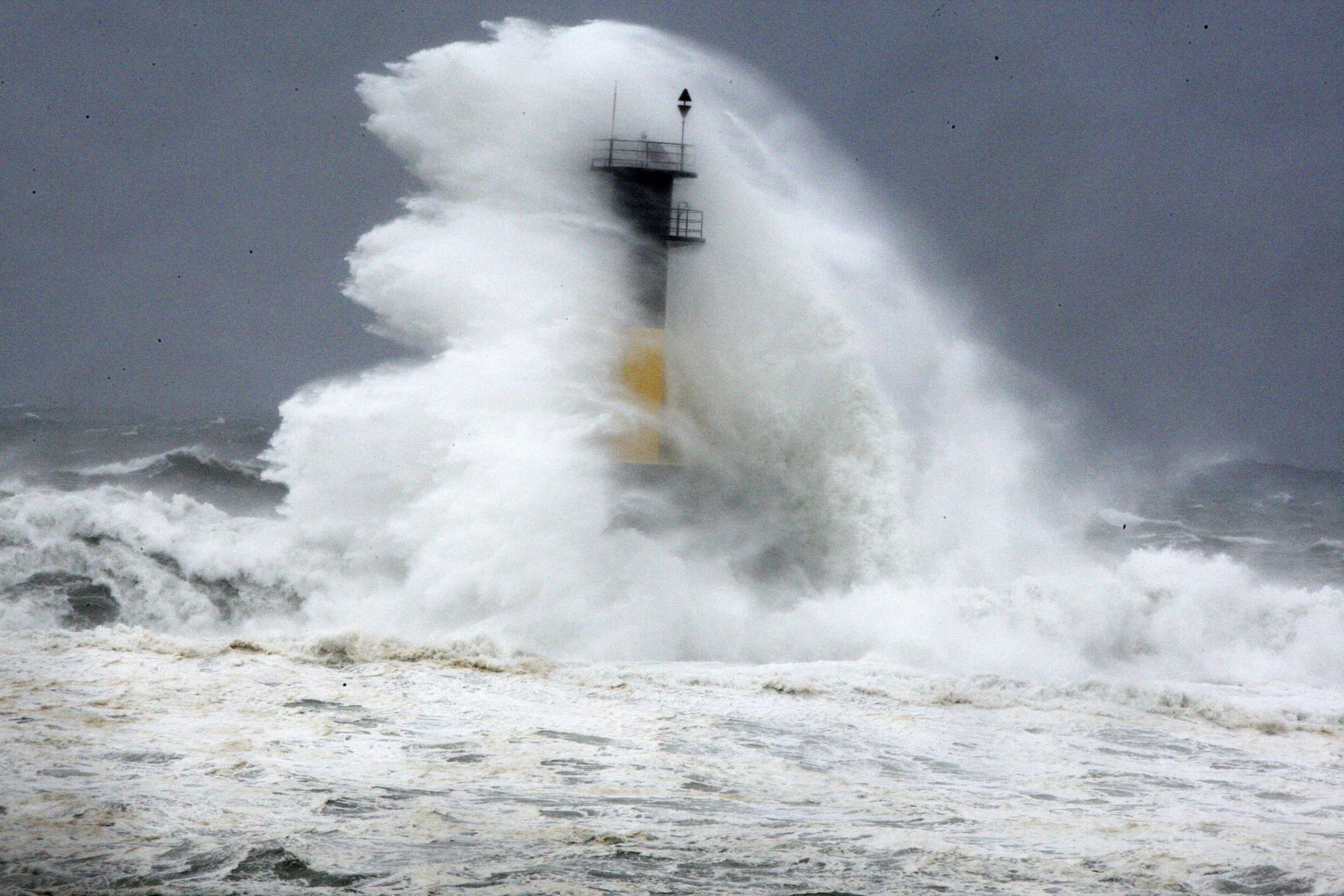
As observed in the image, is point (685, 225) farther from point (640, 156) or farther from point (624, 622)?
point (624, 622)

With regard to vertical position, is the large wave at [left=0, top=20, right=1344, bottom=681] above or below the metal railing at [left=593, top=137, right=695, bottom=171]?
below

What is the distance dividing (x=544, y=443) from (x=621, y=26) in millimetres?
7788

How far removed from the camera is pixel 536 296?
15438 millimetres

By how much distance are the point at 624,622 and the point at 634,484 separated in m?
3.63

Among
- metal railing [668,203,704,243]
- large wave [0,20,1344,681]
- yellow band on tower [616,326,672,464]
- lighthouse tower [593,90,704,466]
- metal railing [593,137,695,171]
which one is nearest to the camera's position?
large wave [0,20,1344,681]

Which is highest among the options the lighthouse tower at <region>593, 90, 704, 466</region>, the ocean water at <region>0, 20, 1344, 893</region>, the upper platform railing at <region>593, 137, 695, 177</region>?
the upper platform railing at <region>593, 137, 695, 177</region>

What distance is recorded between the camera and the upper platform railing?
55.3 feet

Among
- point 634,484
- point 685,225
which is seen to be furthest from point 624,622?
point 685,225

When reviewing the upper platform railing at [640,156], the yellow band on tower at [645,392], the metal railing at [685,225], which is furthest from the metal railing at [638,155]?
the yellow band on tower at [645,392]

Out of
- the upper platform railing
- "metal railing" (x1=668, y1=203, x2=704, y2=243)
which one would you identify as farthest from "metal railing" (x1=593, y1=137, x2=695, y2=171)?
"metal railing" (x1=668, y1=203, x2=704, y2=243)

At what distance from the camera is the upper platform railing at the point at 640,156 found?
55.3 feet

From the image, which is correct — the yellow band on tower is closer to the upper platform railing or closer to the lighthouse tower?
the lighthouse tower

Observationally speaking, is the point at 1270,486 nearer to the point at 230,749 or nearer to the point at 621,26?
the point at 621,26

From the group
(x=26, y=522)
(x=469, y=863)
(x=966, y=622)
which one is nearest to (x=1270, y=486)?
(x=966, y=622)
